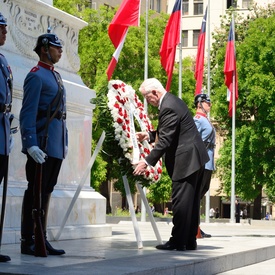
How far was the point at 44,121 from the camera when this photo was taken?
8.76m

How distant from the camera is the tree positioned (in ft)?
151

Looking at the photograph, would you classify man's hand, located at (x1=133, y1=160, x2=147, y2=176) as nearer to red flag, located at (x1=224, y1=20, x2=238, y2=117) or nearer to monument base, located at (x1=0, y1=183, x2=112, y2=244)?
monument base, located at (x1=0, y1=183, x2=112, y2=244)

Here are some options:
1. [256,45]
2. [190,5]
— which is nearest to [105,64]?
[256,45]

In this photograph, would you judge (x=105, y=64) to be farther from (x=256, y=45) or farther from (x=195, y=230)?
(x=195, y=230)

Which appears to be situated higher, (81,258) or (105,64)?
(105,64)

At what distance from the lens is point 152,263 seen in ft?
26.0

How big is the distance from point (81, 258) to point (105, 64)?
3936 cm

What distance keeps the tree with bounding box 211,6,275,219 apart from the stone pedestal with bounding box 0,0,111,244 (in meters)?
33.2

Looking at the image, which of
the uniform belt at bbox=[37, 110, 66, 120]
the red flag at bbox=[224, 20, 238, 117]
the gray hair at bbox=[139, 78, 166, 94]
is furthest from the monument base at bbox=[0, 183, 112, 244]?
the red flag at bbox=[224, 20, 238, 117]

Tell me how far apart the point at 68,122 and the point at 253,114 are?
3679cm

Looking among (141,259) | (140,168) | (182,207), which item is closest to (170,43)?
(182,207)

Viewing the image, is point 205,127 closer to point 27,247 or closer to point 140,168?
point 140,168

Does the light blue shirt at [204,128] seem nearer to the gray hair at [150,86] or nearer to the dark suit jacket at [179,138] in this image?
the dark suit jacket at [179,138]

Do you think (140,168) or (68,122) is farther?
(68,122)
